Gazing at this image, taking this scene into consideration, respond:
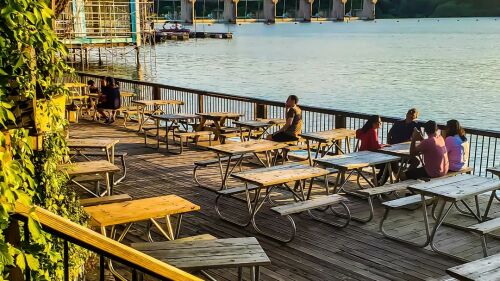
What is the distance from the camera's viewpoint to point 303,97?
39344 millimetres

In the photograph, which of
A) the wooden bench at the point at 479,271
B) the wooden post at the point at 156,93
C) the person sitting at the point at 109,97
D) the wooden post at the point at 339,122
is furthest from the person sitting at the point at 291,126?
the wooden post at the point at 156,93

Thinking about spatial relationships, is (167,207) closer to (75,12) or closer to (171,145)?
(171,145)

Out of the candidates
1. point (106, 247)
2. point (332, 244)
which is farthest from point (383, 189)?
point (106, 247)

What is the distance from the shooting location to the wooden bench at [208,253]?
14.2 ft

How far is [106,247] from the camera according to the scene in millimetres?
2389

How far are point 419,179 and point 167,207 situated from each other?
164 inches

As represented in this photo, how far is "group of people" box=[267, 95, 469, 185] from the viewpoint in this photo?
8203mm

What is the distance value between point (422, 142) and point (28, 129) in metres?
6.03

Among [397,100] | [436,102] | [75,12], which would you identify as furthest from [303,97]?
[75,12]

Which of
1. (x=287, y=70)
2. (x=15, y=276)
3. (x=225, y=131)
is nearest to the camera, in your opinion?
(x=15, y=276)

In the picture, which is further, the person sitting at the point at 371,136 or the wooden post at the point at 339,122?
the wooden post at the point at 339,122

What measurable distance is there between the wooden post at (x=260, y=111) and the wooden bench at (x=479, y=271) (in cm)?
943

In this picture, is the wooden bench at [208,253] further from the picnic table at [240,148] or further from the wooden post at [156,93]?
the wooden post at [156,93]

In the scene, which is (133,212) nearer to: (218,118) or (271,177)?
(271,177)
